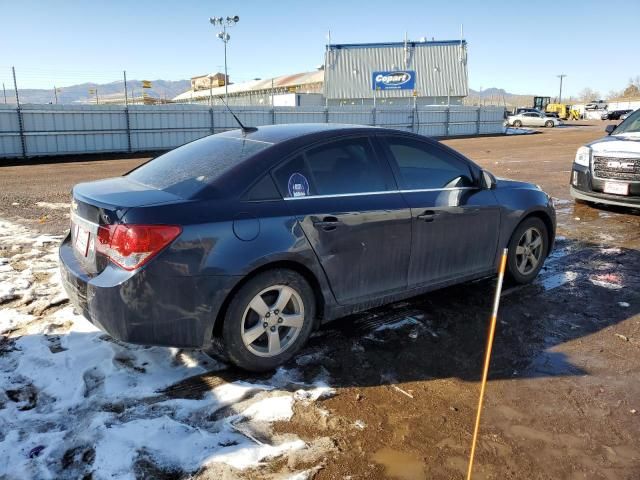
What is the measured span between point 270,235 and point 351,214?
0.68 meters

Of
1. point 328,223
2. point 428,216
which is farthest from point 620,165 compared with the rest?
point 328,223

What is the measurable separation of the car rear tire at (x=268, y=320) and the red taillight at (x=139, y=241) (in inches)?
22.2

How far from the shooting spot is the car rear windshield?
3512 millimetres

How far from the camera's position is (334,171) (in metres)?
3.89

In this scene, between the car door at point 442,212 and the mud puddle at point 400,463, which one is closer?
the mud puddle at point 400,463

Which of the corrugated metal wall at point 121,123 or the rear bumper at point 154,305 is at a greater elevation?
the corrugated metal wall at point 121,123

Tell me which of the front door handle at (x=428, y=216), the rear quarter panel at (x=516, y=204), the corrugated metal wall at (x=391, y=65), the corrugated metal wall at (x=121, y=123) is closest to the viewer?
the front door handle at (x=428, y=216)

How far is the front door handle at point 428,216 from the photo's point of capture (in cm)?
419

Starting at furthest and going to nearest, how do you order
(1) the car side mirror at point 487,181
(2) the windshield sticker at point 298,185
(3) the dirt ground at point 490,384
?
(1) the car side mirror at point 487,181 < (2) the windshield sticker at point 298,185 < (3) the dirt ground at point 490,384

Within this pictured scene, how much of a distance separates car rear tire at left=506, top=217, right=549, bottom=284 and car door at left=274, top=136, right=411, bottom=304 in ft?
5.02

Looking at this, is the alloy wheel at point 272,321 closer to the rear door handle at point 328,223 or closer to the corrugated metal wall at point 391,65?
the rear door handle at point 328,223

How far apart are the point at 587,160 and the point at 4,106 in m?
17.3

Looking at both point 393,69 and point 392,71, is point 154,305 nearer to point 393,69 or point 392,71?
point 392,71

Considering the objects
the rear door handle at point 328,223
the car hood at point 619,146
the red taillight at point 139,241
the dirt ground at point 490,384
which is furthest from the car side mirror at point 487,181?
the car hood at point 619,146
